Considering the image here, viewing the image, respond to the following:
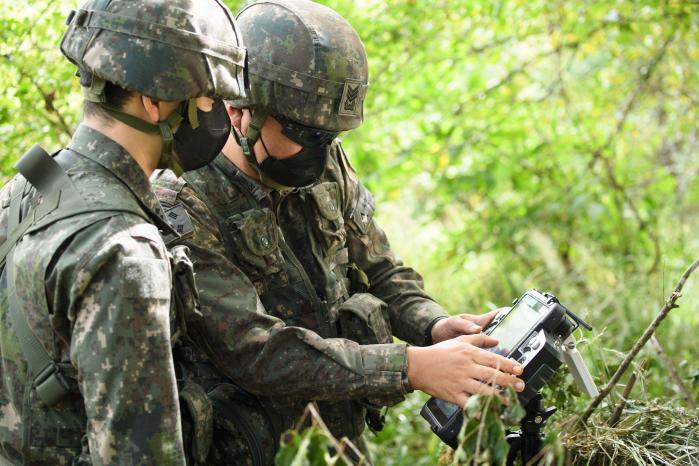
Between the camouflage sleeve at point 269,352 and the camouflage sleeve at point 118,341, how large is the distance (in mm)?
494

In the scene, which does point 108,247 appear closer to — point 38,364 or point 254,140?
point 38,364

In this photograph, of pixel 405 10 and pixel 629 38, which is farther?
pixel 629 38

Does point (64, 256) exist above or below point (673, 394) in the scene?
above

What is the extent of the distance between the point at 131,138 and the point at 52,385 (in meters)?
0.60

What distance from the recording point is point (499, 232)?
6.05 m

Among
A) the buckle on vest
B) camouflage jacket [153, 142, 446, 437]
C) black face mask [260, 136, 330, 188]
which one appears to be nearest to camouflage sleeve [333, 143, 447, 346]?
camouflage jacket [153, 142, 446, 437]

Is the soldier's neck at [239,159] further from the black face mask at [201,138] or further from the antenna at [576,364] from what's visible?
the antenna at [576,364]

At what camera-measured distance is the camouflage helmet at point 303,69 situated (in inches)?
97.7

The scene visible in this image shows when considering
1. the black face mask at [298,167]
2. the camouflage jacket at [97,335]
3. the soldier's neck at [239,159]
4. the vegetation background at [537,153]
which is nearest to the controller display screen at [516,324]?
the black face mask at [298,167]

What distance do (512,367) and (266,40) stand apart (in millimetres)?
1265

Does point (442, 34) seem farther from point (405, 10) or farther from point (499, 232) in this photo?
point (499, 232)

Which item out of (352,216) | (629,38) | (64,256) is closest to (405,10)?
(629,38)

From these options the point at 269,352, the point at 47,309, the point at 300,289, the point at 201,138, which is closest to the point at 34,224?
the point at 47,309

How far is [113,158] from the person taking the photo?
1846 millimetres
